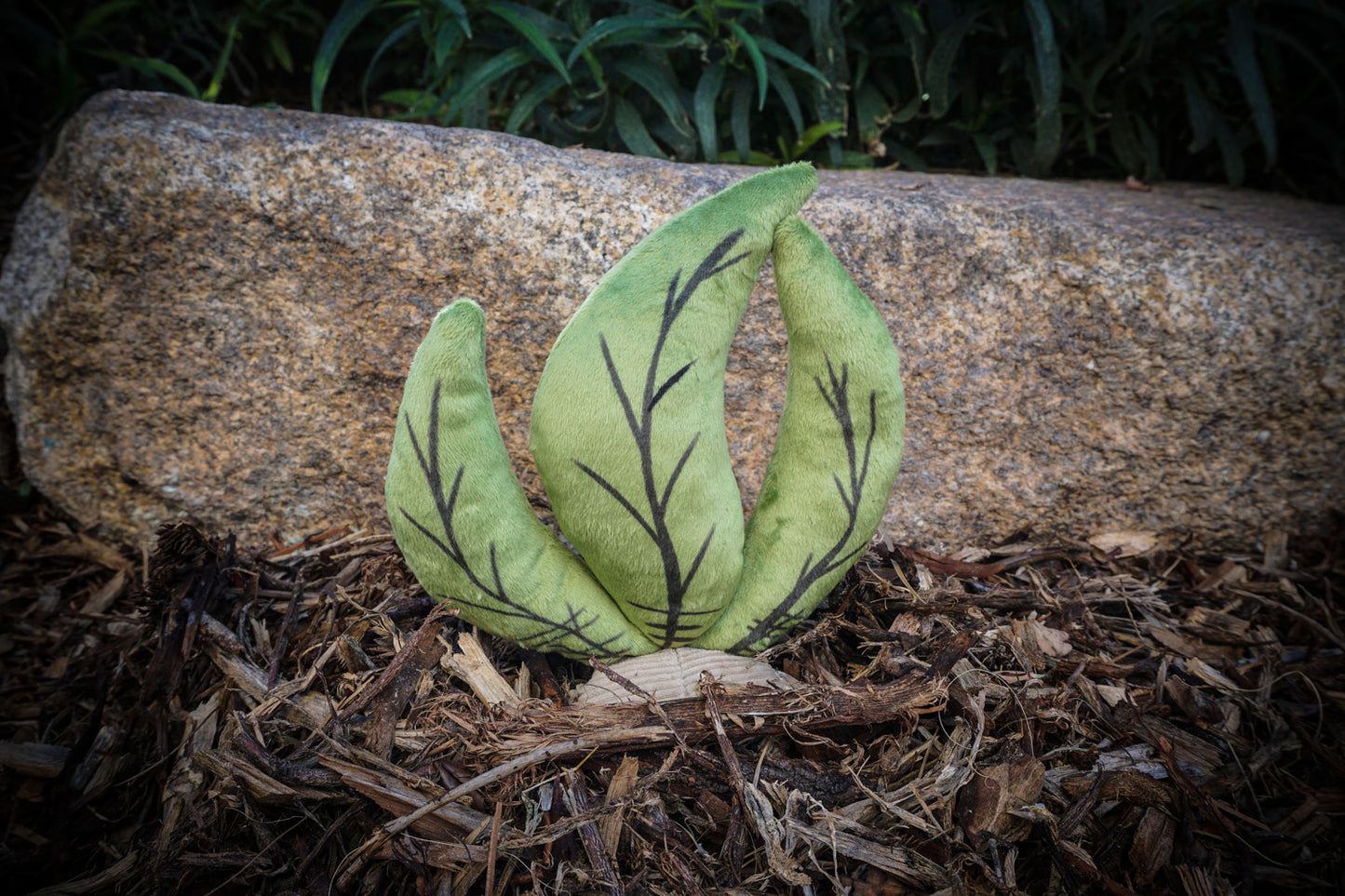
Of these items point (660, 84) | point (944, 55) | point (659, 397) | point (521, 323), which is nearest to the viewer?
point (659, 397)

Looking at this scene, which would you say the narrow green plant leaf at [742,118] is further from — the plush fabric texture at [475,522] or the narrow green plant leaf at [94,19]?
the narrow green plant leaf at [94,19]

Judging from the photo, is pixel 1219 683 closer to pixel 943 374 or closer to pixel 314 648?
pixel 943 374

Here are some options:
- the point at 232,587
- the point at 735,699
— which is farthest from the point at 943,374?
the point at 232,587

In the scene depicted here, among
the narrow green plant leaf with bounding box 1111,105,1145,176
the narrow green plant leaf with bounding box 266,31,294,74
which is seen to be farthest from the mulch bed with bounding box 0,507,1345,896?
the narrow green plant leaf with bounding box 266,31,294,74

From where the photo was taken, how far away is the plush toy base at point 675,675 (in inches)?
34.1

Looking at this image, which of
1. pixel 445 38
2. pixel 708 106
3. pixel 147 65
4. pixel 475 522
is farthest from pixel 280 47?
pixel 475 522

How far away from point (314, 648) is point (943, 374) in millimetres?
1036

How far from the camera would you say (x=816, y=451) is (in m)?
0.87

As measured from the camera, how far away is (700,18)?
5.04 feet

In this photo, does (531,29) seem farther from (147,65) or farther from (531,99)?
(147,65)

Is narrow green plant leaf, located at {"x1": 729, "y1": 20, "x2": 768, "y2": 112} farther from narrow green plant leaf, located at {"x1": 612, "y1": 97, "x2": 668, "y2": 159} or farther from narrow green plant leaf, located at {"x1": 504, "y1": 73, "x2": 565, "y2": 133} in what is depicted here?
narrow green plant leaf, located at {"x1": 504, "y1": 73, "x2": 565, "y2": 133}

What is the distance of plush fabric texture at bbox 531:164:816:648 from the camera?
0.77 m

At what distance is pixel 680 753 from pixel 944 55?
1.52m

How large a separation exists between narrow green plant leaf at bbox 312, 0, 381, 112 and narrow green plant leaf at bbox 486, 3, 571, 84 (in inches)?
9.9
